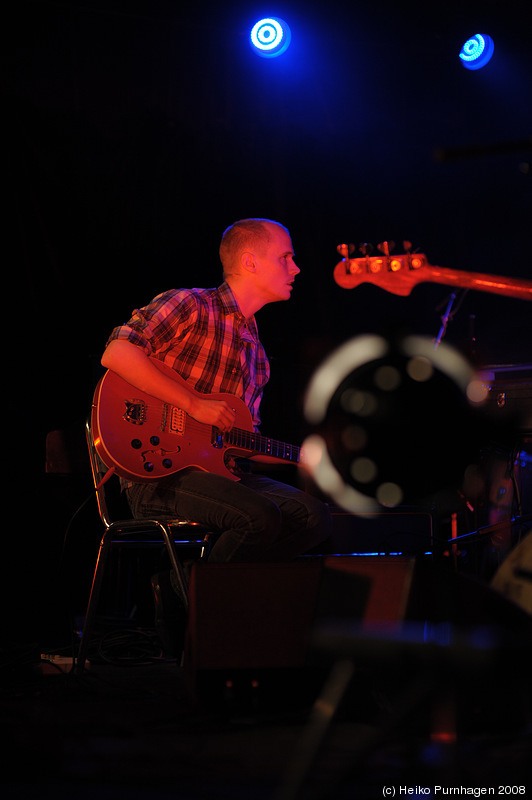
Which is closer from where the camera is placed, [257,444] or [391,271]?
[391,271]

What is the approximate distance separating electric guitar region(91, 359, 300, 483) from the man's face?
0.60m

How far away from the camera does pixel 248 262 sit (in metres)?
3.18

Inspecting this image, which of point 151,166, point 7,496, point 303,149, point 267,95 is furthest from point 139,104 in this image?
point 7,496

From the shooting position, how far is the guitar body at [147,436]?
255 centimetres

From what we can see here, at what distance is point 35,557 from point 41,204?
205cm

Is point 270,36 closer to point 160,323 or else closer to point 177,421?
point 160,323

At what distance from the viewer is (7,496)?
355 cm

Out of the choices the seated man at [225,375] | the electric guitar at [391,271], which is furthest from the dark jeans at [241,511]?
the electric guitar at [391,271]

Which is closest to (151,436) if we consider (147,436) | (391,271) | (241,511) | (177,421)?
(147,436)

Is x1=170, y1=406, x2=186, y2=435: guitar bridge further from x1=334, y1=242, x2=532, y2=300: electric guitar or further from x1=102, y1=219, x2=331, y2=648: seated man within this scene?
Answer: x1=334, y1=242, x2=532, y2=300: electric guitar

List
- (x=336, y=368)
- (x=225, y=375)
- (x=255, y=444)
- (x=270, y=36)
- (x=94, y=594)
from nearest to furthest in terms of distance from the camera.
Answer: (x=94, y=594) → (x=255, y=444) → (x=225, y=375) → (x=270, y=36) → (x=336, y=368)

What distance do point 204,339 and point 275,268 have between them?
48 centimetres

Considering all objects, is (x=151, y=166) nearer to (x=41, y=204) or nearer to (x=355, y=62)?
(x=41, y=204)

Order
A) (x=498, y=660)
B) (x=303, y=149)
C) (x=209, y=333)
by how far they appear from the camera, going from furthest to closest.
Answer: (x=303, y=149) → (x=209, y=333) → (x=498, y=660)
